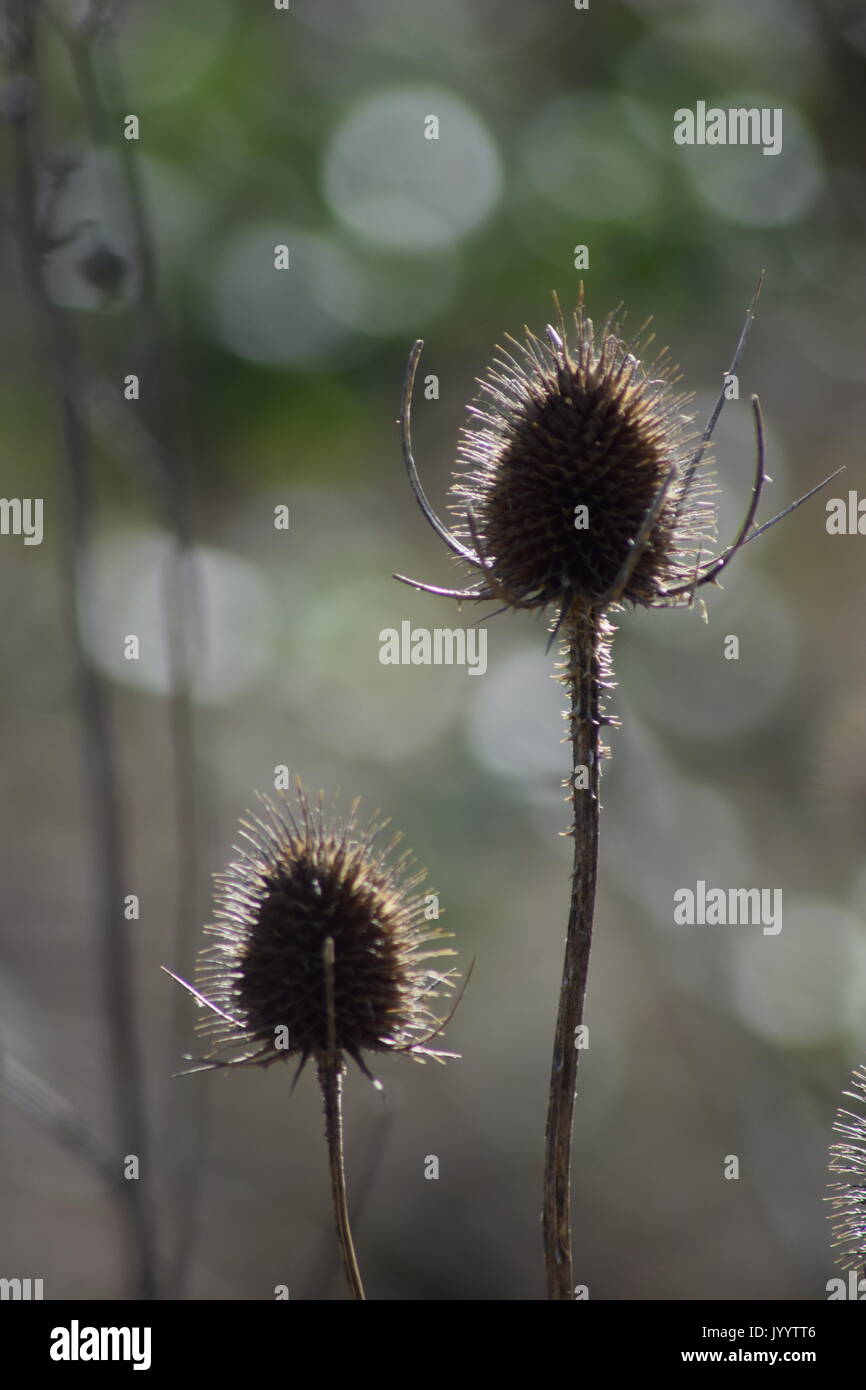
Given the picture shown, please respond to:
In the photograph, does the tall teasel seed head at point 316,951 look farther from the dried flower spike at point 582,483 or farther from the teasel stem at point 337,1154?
the dried flower spike at point 582,483

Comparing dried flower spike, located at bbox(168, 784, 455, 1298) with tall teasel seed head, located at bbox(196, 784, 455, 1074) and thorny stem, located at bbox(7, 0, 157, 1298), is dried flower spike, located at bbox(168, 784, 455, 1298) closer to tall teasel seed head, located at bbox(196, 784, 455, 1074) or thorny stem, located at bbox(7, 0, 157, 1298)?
tall teasel seed head, located at bbox(196, 784, 455, 1074)

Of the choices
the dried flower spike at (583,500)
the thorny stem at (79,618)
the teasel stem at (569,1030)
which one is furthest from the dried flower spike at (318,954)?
the thorny stem at (79,618)

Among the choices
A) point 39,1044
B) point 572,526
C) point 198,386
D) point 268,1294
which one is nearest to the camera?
point 572,526

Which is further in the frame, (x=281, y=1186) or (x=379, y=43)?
(x=379, y=43)

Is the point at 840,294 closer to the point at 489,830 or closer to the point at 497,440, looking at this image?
the point at 489,830

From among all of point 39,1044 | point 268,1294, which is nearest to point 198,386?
point 39,1044

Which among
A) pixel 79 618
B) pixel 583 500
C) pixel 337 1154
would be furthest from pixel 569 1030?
pixel 79 618

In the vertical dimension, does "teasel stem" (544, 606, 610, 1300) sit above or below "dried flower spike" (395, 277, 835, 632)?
below

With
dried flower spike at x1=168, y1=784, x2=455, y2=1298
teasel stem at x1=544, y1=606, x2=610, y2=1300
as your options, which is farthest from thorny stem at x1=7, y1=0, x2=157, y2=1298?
teasel stem at x1=544, y1=606, x2=610, y2=1300
